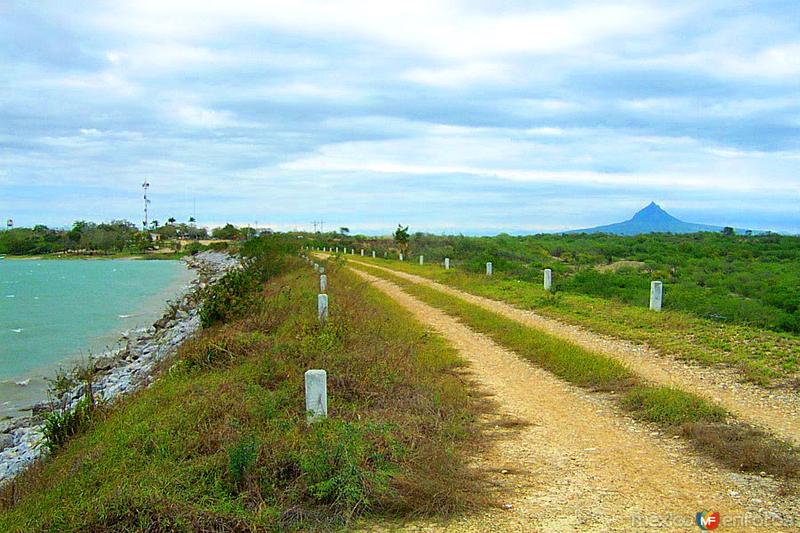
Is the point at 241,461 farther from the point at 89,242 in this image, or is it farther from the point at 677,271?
the point at 89,242

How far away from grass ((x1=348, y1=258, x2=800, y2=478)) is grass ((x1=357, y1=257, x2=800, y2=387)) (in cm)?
132

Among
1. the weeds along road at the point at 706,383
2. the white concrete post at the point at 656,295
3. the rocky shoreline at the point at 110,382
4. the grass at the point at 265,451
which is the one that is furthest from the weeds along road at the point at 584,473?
the rocky shoreline at the point at 110,382

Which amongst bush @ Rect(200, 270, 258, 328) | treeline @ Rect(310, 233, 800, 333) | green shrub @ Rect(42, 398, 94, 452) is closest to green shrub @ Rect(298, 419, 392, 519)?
green shrub @ Rect(42, 398, 94, 452)

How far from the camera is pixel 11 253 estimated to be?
128625mm

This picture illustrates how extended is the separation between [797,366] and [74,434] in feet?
30.7

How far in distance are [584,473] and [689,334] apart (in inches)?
247

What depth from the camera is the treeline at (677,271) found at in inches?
590

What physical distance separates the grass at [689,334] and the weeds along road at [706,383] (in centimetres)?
30

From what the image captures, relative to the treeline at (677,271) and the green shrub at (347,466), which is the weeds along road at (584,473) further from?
the treeline at (677,271)

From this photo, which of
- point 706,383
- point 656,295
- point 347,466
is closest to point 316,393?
point 347,466

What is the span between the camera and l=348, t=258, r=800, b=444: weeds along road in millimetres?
6832

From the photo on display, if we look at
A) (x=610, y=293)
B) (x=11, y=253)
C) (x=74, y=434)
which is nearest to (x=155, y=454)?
(x=74, y=434)

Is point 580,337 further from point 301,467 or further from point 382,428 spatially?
point 301,467

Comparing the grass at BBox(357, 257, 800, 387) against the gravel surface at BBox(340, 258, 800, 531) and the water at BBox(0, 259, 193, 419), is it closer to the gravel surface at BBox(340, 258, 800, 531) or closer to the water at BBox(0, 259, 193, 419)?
the gravel surface at BBox(340, 258, 800, 531)
